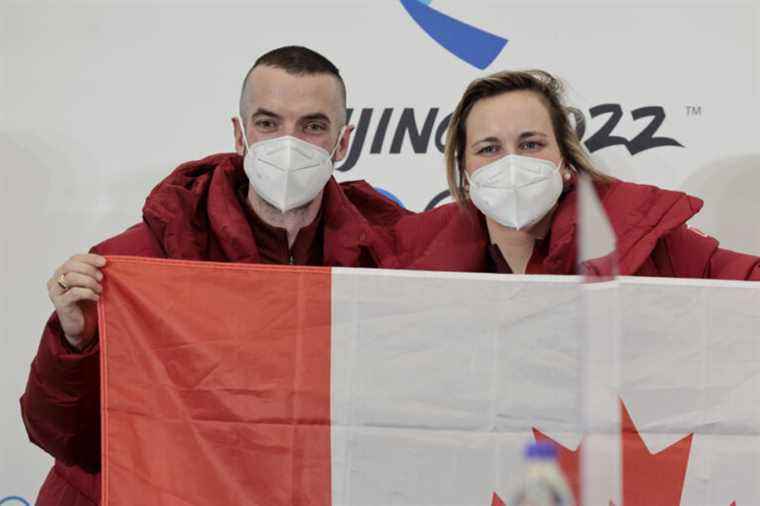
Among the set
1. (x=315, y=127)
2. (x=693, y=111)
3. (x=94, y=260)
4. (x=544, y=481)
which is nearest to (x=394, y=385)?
(x=94, y=260)

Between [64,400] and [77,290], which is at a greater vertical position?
[77,290]

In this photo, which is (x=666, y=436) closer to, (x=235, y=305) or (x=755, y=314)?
(x=755, y=314)

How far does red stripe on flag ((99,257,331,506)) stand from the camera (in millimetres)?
1713

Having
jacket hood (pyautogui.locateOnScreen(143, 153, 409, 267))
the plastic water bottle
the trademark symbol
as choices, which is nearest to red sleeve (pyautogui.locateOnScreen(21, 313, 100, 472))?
jacket hood (pyautogui.locateOnScreen(143, 153, 409, 267))

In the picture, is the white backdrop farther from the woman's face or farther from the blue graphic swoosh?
the woman's face

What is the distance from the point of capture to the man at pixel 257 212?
1979mm

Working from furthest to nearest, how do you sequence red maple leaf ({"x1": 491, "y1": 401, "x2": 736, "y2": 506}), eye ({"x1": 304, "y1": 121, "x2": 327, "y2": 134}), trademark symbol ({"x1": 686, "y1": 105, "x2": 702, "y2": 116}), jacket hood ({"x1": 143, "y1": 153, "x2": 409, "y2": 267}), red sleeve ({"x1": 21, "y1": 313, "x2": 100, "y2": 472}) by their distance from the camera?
1. trademark symbol ({"x1": 686, "y1": 105, "x2": 702, "y2": 116})
2. eye ({"x1": 304, "y1": 121, "x2": 327, "y2": 134})
3. jacket hood ({"x1": 143, "y1": 153, "x2": 409, "y2": 267})
4. red sleeve ({"x1": 21, "y1": 313, "x2": 100, "y2": 472})
5. red maple leaf ({"x1": 491, "y1": 401, "x2": 736, "y2": 506})

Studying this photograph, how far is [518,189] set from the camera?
2027 millimetres

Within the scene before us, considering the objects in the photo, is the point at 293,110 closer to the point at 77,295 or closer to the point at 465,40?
the point at 77,295

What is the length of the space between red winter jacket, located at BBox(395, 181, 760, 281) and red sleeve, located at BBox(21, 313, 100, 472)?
2.23ft

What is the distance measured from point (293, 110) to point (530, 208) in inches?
20.7

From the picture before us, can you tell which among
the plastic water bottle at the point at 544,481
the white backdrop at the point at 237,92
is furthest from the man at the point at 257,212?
the plastic water bottle at the point at 544,481

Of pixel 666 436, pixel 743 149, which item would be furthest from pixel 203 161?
pixel 743 149

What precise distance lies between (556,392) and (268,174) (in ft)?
2.41
